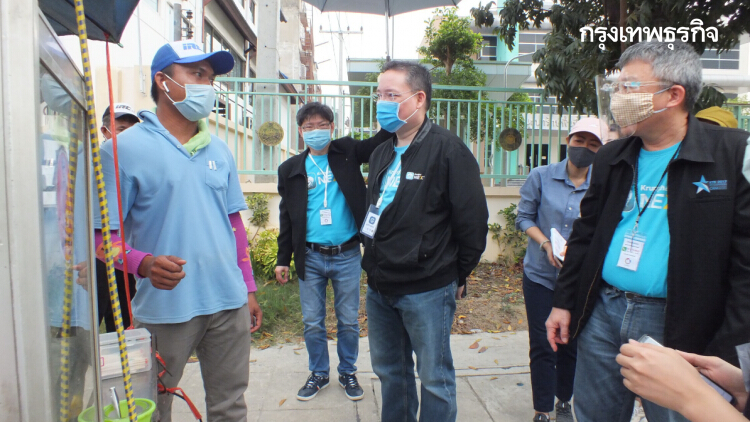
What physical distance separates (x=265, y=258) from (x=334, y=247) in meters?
2.88

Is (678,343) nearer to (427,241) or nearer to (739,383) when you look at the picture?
(739,383)

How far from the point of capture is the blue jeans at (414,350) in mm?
2396

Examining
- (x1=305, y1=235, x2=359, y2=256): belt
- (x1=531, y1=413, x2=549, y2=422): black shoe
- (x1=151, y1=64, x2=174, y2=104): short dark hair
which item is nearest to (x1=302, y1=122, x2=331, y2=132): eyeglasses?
(x1=305, y1=235, x2=359, y2=256): belt

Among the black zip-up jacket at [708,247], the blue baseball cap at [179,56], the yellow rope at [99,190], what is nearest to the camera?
the yellow rope at [99,190]

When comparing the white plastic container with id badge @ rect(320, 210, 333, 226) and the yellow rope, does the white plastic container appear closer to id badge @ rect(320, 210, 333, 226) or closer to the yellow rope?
the yellow rope

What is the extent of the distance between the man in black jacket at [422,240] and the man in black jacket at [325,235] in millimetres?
971

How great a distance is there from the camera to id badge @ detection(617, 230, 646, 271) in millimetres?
1871

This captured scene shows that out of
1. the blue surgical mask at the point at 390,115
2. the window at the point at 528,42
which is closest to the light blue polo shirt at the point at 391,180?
the blue surgical mask at the point at 390,115

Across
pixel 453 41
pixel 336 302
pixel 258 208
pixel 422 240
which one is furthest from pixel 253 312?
pixel 453 41

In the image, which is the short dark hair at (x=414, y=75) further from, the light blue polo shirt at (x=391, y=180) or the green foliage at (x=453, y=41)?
the green foliage at (x=453, y=41)

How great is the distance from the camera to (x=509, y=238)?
718cm

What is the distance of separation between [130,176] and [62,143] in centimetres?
95

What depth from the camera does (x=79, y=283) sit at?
123 cm

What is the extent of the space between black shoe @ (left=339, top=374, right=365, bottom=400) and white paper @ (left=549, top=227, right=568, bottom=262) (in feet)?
5.62
